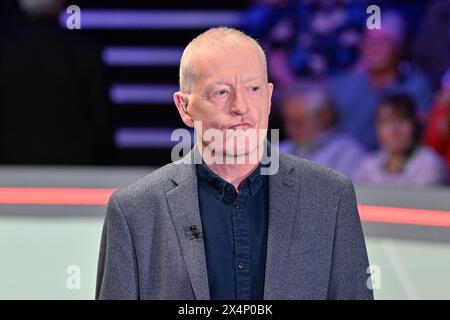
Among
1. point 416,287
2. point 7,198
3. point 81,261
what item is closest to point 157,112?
point 7,198

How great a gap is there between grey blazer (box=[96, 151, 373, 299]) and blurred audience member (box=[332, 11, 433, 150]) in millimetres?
2746

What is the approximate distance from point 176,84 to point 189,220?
3.34 metres

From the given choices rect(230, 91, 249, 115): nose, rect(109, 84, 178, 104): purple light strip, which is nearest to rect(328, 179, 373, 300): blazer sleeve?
rect(230, 91, 249, 115): nose

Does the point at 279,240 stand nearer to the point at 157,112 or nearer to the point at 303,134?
the point at 303,134

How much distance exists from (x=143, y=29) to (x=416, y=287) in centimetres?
252

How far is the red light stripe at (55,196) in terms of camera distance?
330cm

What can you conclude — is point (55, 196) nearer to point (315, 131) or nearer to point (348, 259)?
point (315, 131)

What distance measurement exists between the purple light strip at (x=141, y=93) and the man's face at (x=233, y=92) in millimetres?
3328

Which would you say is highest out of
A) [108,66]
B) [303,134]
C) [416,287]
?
[108,66]

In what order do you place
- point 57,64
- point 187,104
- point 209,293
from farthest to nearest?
point 57,64, point 187,104, point 209,293

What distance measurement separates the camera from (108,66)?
477 centimetres

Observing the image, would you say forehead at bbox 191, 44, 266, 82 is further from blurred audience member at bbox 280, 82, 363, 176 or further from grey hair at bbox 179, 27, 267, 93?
blurred audience member at bbox 280, 82, 363, 176

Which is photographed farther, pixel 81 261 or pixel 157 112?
pixel 157 112

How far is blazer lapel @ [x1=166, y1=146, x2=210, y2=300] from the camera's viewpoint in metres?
1.43
